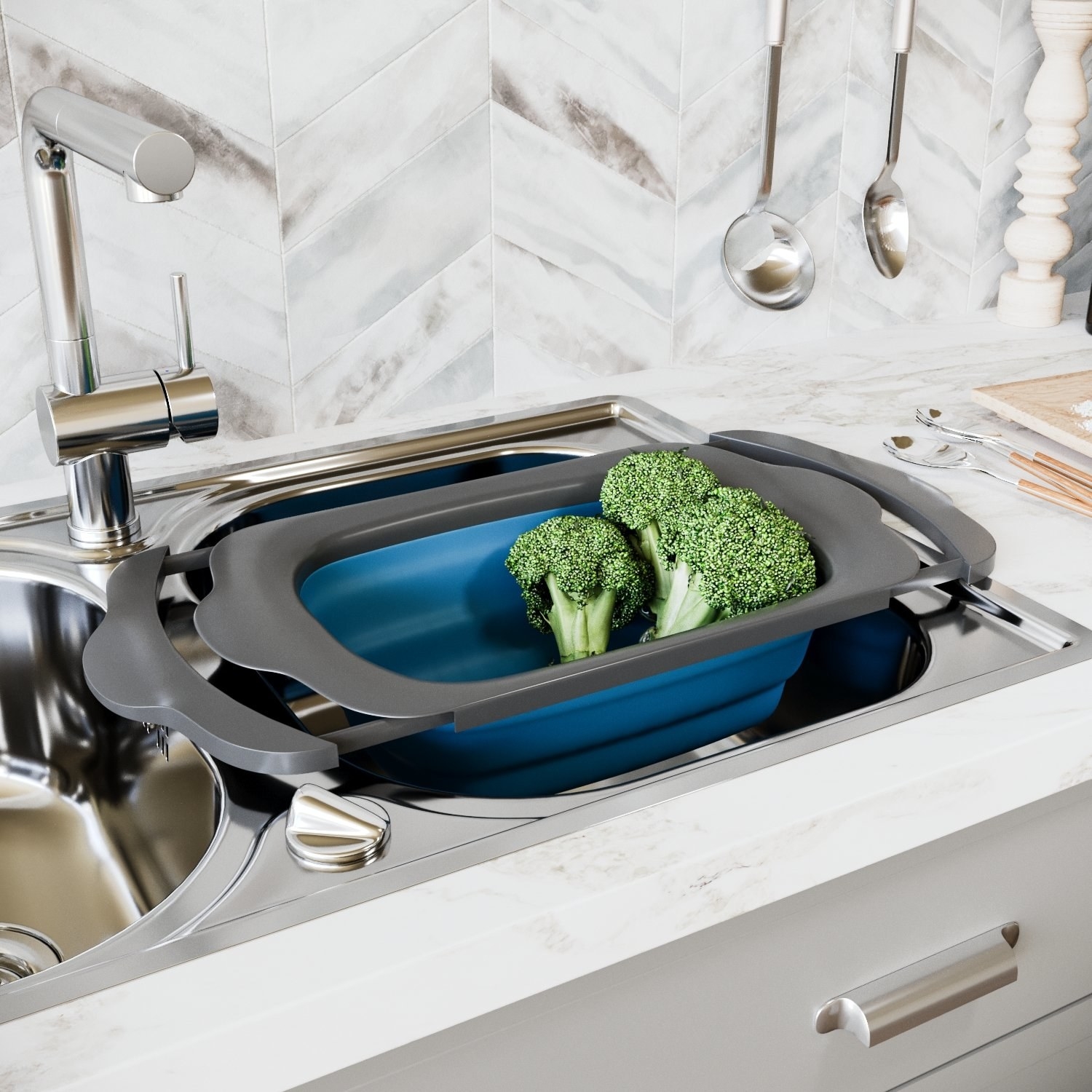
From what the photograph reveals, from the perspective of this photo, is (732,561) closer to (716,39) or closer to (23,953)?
(23,953)

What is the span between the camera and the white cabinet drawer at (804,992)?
0.64m

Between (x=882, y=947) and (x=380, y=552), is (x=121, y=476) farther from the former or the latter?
(x=882, y=947)

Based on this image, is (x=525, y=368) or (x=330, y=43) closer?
(x=330, y=43)

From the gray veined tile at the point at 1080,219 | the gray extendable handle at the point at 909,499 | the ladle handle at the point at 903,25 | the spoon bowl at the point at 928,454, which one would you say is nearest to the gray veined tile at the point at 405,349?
the gray extendable handle at the point at 909,499

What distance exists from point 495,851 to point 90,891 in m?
0.39

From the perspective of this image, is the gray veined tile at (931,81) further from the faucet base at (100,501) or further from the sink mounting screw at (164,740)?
the sink mounting screw at (164,740)

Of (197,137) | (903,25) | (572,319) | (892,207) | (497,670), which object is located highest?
(903,25)

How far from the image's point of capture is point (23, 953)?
2.70ft

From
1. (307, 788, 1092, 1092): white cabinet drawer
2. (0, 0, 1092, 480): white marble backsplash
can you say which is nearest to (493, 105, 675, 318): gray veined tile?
(0, 0, 1092, 480): white marble backsplash

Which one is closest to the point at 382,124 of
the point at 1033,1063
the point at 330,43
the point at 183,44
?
the point at 330,43

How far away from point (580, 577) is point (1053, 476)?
0.50 meters

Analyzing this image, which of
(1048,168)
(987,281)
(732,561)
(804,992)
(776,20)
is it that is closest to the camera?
(804,992)

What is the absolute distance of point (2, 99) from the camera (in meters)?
0.99

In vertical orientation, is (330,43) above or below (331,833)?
above
